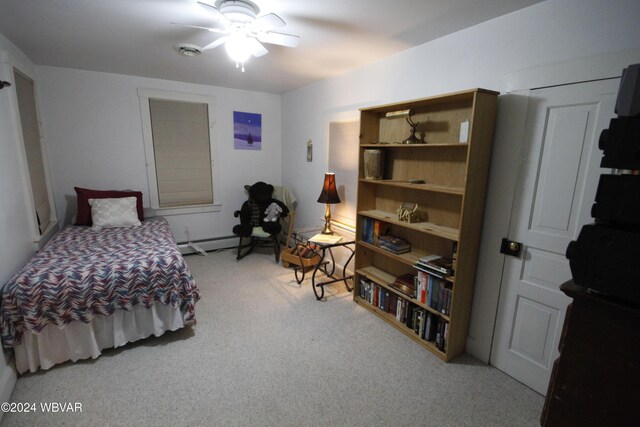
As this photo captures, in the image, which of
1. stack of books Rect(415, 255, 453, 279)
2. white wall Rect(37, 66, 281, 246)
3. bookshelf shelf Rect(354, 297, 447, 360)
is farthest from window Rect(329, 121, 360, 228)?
white wall Rect(37, 66, 281, 246)

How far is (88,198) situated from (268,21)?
3.04 m

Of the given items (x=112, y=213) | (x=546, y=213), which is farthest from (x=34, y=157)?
(x=546, y=213)

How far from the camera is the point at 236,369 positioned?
2.06 meters

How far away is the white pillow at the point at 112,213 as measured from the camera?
10.7 feet

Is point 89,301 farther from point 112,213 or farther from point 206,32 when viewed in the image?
point 206,32

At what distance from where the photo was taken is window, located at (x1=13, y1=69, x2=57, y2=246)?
2.68 metres

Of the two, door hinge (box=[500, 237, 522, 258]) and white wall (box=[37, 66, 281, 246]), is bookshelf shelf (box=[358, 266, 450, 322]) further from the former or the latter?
white wall (box=[37, 66, 281, 246])

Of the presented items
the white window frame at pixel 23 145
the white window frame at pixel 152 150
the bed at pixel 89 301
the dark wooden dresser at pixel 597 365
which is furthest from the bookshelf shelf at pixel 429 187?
the white window frame at pixel 23 145

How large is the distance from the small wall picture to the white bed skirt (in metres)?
2.89

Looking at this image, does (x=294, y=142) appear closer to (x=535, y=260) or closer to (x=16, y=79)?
(x=16, y=79)

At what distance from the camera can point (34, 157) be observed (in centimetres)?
294

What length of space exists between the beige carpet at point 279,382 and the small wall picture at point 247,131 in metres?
2.77

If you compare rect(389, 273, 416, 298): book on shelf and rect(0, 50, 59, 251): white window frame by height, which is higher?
rect(0, 50, 59, 251): white window frame

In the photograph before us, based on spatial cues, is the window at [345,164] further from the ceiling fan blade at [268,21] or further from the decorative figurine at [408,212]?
the ceiling fan blade at [268,21]
